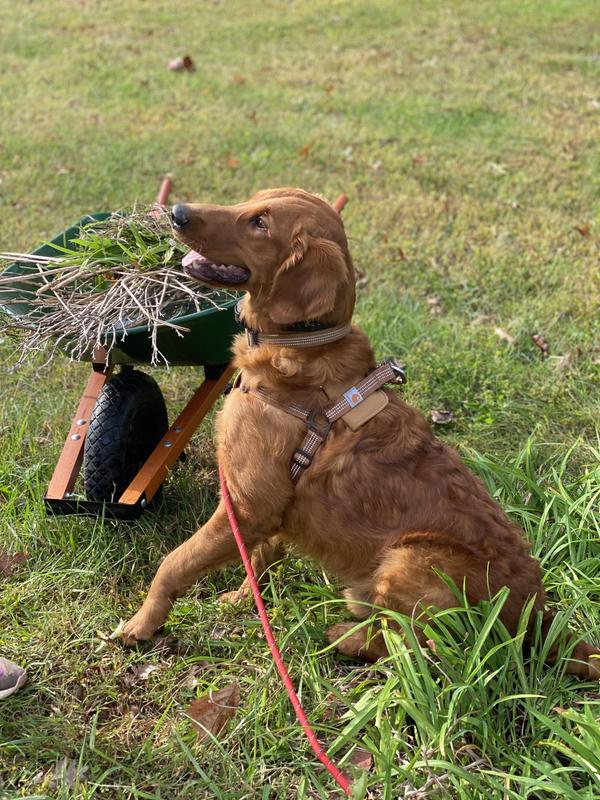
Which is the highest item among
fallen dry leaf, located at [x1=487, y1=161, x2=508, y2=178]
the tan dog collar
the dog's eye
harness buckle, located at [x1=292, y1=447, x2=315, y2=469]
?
the dog's eye

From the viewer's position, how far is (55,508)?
3490mm

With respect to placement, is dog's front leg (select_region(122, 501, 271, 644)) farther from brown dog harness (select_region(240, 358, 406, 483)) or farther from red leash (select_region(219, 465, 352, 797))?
brown dog harness (select_region(240, 358, 406, 483))

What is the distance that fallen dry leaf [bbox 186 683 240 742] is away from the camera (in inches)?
112

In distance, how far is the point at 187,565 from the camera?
10.2 ft

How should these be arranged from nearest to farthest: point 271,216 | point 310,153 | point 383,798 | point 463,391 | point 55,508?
point 383,798 < point 271,216 < point 55,508 < point 463,391 < point 310,153

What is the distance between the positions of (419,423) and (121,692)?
1.64 m

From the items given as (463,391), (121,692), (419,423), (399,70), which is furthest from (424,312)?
(399,70)

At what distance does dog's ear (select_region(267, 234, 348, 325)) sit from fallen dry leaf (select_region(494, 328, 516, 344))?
268 cm

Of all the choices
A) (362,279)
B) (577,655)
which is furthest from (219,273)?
(362,279)

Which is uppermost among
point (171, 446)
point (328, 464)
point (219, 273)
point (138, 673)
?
point (219, 273)

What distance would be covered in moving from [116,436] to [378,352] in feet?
6.87

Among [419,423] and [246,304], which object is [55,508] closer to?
[246,304]

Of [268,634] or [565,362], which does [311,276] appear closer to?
[268,634]

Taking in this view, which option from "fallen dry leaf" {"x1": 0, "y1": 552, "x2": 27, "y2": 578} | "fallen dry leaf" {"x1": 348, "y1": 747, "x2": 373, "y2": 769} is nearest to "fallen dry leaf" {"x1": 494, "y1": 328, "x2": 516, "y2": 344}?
"fallen dry leaf" {"x1": 348, "y1": 747, "x2": 373, "y2": 769}
